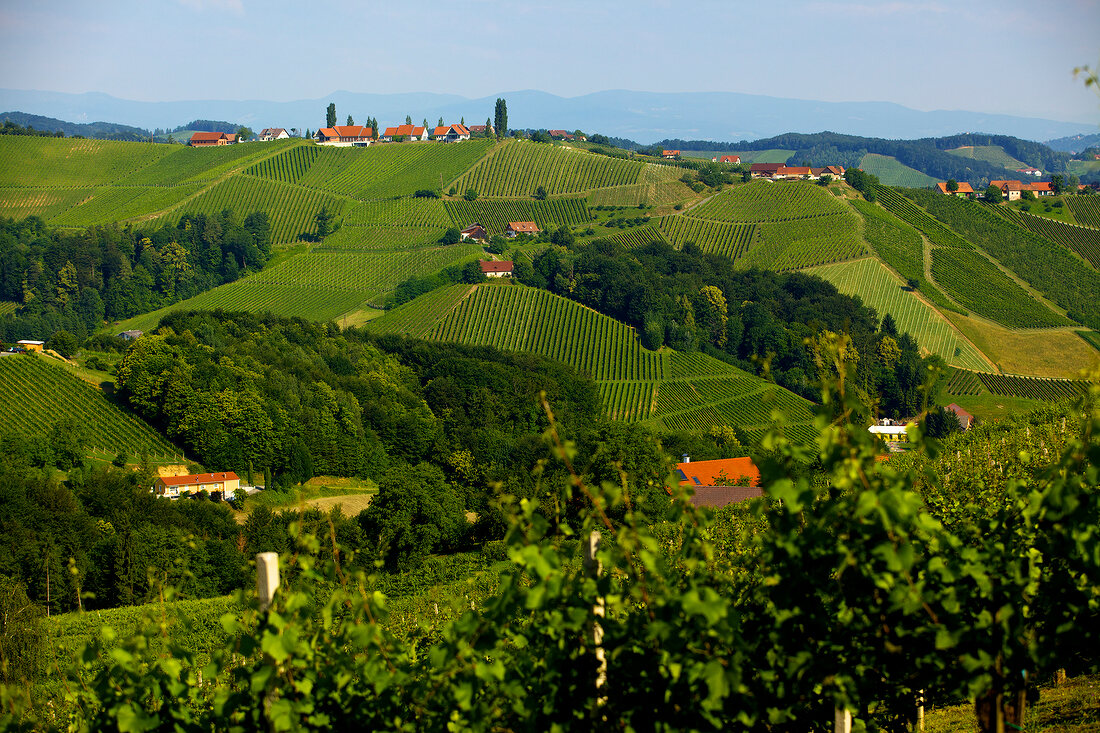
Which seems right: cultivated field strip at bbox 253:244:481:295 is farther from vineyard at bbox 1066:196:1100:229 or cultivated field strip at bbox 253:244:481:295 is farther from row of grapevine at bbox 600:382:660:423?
vineyard at bbox 1066:196:1100:229

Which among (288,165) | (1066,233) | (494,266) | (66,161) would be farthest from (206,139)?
(1066,233)

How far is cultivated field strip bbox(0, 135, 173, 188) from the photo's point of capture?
12662 centimetres

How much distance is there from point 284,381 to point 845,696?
51066 millimetres

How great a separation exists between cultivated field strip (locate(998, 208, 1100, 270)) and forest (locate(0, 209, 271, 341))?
3388 inches

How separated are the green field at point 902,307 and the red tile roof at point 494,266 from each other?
2986 cm

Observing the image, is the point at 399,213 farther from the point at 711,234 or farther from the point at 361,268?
the point at 711,234

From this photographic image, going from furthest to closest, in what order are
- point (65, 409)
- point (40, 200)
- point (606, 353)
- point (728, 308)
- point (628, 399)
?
point (40, 200), point (728, 308), point (606, 353), point (628, 399), point (65, 409)

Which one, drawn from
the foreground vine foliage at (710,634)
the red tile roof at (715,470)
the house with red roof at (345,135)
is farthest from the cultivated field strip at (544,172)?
the foreground vine foliage at (710,634)

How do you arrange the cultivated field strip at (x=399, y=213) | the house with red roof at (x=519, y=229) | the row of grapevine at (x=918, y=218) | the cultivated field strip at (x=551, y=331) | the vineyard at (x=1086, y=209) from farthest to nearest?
the cultivated field strip at (x=399, y=213) → the house with red roof at (x=519, y=229) → the vineyard at (x=1086, y=209) → the row of grapevine at (x=918, y=218) → the cultivated field strip at (x=551, y=331)

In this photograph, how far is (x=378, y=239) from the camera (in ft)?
341

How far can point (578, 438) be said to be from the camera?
141 feet

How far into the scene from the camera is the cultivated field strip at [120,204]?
114312 mm

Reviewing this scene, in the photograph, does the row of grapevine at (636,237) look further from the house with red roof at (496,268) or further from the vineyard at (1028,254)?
the vineyard at (1028,254)

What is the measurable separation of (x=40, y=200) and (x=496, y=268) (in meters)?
71.2
